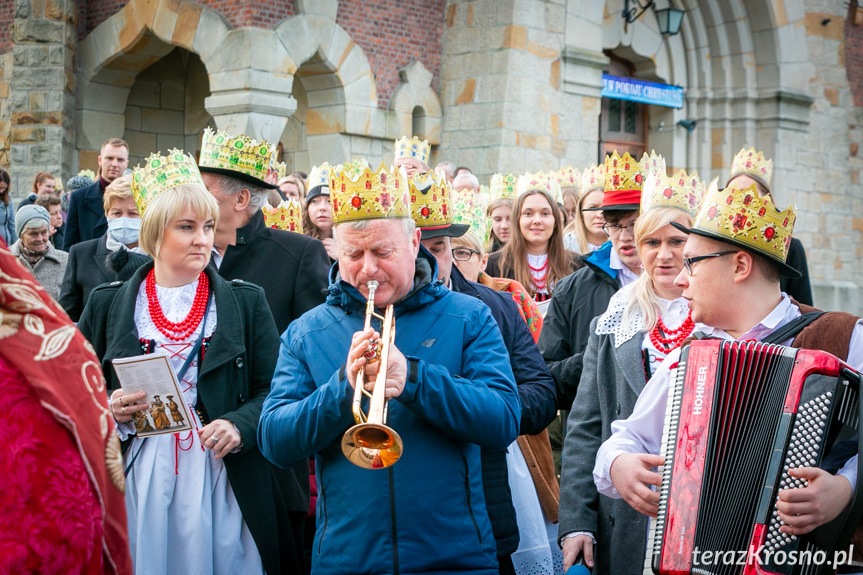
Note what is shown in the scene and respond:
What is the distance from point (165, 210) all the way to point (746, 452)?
244 centimetres

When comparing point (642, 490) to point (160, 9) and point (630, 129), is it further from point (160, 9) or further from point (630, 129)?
point (630, 129)

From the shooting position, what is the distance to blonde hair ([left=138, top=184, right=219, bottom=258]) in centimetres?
378

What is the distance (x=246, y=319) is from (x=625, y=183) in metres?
2.83

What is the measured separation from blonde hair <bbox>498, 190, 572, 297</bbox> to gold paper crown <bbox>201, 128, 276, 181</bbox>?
6.84 ft

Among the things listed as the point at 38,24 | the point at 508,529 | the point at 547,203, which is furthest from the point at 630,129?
the point at 508,529

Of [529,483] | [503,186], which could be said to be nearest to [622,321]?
[529,483]

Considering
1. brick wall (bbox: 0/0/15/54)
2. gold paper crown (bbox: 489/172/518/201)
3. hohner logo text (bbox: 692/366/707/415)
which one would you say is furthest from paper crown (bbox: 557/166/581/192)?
brick wall (bbox: 0/0/15/54)

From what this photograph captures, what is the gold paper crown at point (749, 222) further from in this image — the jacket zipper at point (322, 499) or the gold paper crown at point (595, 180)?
the gold paper crown at point (595, 180)

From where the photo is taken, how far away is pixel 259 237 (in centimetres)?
470

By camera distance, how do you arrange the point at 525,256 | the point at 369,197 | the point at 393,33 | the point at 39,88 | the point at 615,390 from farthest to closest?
the point at 393,33, the point at 39,88, the point at 525,256, the point at 615,390, the point at 369,197

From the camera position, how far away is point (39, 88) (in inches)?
532

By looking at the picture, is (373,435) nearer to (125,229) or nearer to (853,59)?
(125,229)

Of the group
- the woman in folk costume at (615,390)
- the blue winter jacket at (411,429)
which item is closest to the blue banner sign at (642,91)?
the woman in folk costume at (615,390)

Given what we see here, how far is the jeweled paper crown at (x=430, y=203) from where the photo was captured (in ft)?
14.2
